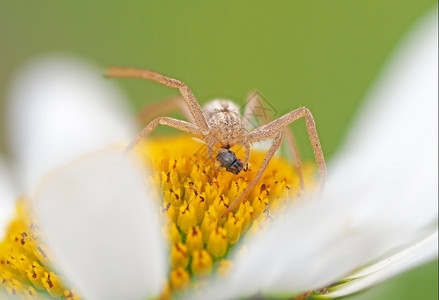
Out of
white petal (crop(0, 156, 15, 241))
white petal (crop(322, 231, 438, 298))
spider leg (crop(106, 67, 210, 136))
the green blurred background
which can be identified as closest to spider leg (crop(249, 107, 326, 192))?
spider leg (crop(106, 67, 210, 136))

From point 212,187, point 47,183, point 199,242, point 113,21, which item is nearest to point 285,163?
point 212,187

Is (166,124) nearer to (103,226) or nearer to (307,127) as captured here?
(307,127)

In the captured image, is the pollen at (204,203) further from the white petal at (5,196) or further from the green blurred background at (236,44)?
the green blurred background at (236,44)

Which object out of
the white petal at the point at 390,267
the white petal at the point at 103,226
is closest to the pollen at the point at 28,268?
the white petal at the point at 103,226

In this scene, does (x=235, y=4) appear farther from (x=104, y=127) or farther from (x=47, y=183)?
(x=47, y=183)

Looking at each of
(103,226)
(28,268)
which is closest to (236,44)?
(28,268)
